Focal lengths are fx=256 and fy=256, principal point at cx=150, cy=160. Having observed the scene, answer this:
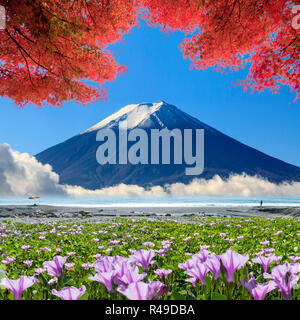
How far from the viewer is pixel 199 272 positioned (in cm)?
134

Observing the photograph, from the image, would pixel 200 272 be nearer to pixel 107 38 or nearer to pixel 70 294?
pixel 70 294

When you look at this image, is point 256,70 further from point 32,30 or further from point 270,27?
point 32,30

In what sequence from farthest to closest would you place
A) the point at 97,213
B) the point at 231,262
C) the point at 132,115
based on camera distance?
the point at 132,115, the point at 97,213, the point at 231,262

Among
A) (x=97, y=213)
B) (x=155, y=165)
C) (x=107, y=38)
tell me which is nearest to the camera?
(x=107, y=38)

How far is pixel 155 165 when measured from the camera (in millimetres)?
155250

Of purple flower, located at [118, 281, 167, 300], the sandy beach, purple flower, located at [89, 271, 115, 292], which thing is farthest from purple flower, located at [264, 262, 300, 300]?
the sandy beach

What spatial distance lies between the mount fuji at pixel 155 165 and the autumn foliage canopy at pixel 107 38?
119 metres

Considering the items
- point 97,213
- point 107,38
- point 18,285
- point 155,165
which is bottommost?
point 97,213

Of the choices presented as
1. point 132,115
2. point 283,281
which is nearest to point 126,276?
point 283,281

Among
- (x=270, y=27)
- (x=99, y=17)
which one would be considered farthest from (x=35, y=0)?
(x=270, y=27)

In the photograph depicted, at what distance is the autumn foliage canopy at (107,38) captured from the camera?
8.21m

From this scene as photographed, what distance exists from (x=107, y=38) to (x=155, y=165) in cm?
14488

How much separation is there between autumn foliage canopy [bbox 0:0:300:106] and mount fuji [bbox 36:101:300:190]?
11871 cm
